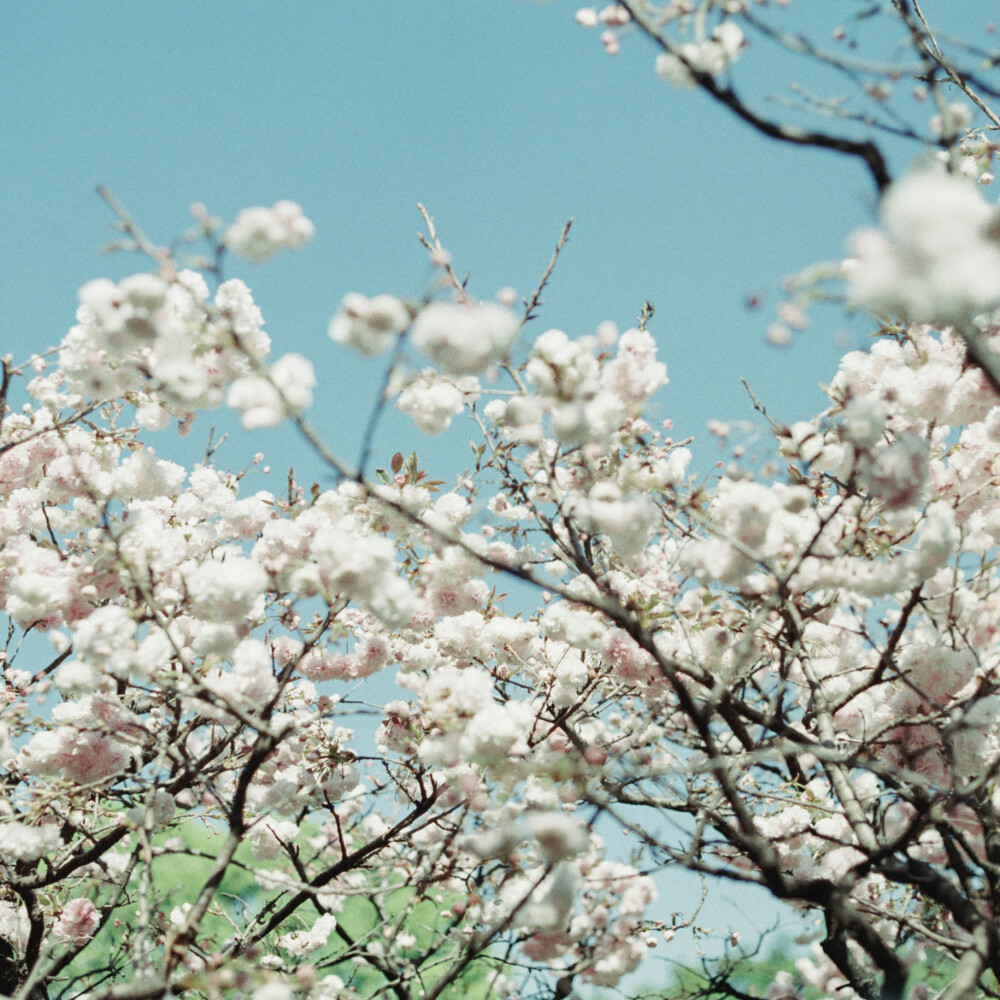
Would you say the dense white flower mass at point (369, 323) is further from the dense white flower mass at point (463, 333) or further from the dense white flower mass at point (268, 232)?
the dense white flower mass at point (268, 232)

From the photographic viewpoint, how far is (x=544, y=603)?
4.05m

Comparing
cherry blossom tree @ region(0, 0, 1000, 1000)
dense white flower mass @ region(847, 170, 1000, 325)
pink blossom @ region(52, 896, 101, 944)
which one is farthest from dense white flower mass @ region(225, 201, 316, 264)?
pink blossom @ region(52, 896, 101, 944)

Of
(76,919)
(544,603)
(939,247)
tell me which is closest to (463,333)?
(939,247)

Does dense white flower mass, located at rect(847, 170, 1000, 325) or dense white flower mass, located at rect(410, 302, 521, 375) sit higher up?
dense white flower mass, located at rect(410, 302, 521, 375)

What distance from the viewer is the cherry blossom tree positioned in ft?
5.94

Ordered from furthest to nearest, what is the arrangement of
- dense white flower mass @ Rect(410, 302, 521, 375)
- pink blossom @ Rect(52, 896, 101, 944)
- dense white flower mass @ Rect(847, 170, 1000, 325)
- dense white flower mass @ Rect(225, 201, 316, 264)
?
pink blossom @ Rect(52, 896, 101, 944) → dense white flower mass @ Rect(225, 201, 316, 264) → dense white flower mass @ Rect(410, 302, 521, 375) → dense white flower mass @ Rect(847, 170, 1000, 325)

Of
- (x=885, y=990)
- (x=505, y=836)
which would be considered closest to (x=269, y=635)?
(x=505, y=836)

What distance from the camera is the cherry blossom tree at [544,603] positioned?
5.94 feet

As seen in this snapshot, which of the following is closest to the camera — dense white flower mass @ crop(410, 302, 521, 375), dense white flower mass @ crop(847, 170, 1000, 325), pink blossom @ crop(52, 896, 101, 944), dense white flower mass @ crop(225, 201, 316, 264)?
dense white flower mass @ crop(847, 170, 1000, 325)

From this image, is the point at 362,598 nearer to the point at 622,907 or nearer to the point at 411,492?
the point at 411,492

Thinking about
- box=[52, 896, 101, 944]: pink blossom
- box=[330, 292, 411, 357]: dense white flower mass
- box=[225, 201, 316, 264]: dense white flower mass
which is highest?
box=[225, 201, 316, 264]: dense white flower mass

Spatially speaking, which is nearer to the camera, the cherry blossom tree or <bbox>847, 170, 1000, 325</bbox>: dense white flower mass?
<bbox>847, 170, 1000, 325</bbox>: dense white flower mass

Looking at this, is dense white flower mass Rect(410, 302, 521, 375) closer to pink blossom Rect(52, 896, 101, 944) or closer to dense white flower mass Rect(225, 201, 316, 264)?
dense white flower mass Rect(225, 201, 316, 264)

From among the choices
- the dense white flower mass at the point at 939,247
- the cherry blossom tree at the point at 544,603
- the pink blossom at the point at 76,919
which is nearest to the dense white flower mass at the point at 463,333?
the cherry blossom tree at the point at 544,603
